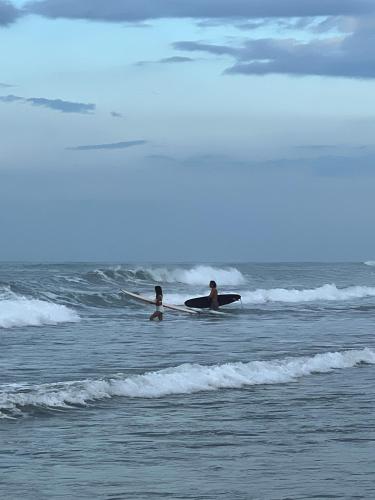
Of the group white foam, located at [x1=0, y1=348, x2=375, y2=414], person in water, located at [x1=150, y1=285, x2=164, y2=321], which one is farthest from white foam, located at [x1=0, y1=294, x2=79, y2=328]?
white foam, located at [x1=0, y1=348, x2=375, y2=414]

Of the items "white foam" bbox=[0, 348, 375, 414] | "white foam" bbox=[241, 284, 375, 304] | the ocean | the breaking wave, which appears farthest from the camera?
the breaking wave

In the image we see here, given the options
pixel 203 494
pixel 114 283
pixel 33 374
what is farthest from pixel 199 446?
pixel 114 283

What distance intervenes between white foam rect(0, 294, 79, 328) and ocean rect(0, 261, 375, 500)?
3.19 m

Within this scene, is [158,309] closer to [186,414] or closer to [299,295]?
[186,414]

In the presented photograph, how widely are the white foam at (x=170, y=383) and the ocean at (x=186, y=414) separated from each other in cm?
3

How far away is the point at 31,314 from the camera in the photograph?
3297cm

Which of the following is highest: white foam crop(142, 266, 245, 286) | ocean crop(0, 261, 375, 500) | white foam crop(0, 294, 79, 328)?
white foam crop(142, 266, 245, 286)

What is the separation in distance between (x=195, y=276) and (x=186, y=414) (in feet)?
200

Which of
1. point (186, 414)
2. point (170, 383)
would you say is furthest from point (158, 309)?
point (186, 414)

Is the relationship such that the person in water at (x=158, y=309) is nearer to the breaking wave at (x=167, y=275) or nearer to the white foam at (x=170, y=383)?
the white foam at (x=170, y=383)

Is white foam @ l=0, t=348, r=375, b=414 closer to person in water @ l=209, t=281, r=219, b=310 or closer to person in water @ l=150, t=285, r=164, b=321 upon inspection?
person in water @ l=150, t=285, r=164, b=321

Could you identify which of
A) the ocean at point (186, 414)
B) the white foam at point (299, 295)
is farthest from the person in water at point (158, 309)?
the white foam at point (299, 295)

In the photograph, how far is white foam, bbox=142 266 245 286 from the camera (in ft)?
228

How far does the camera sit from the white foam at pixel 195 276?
6948 centimetres
